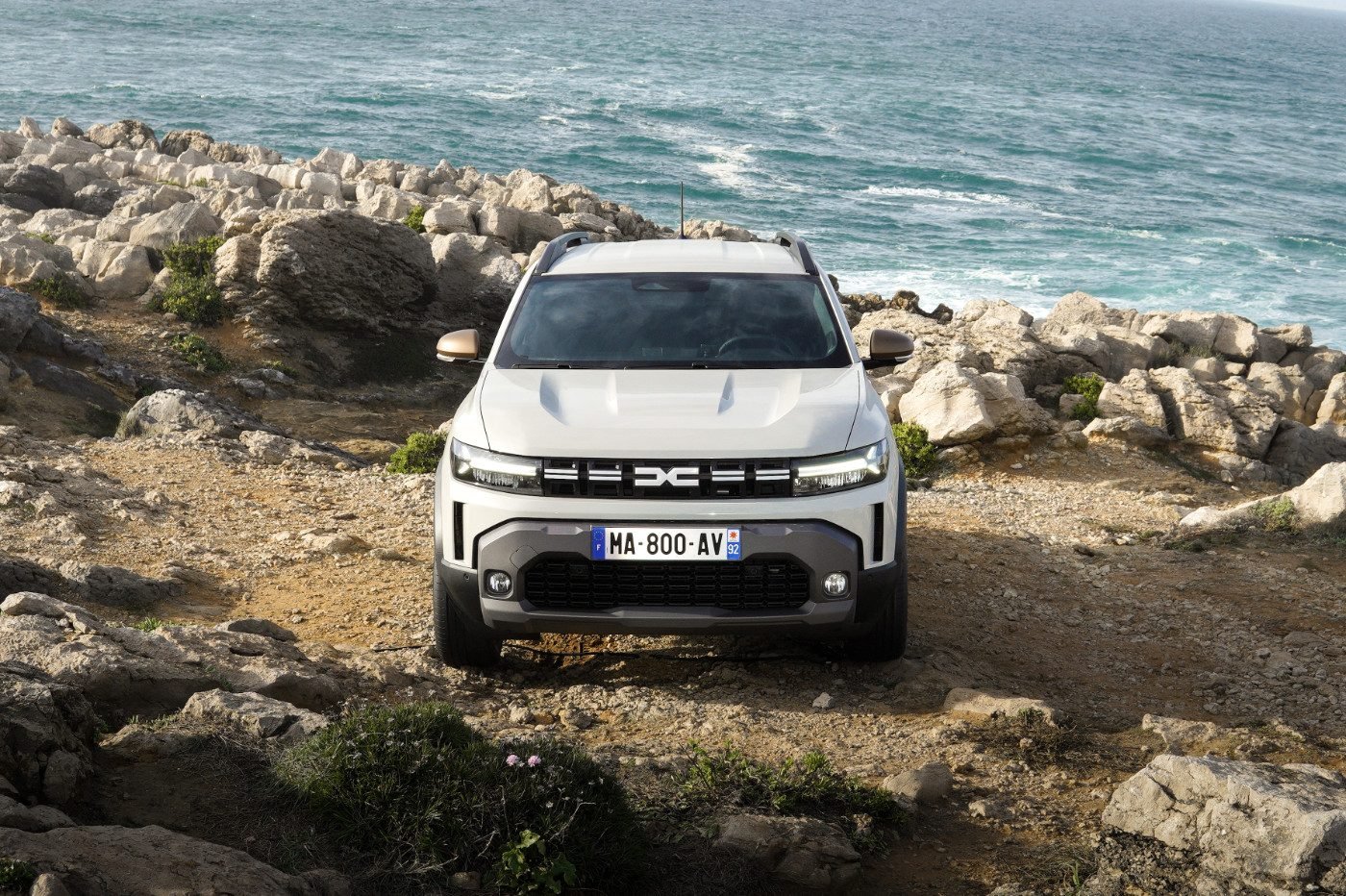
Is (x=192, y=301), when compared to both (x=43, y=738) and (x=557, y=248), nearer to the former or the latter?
(x=557, y=248)

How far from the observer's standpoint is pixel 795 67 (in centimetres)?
7638

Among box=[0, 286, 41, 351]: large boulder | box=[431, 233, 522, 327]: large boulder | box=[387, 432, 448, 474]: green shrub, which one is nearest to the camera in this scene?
box=[387, 432, 448, 474]: green shrub

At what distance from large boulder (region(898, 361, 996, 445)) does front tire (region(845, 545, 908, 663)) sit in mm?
5457

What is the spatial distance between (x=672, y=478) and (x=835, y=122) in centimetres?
5469

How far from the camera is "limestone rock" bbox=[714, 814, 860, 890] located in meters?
4.26

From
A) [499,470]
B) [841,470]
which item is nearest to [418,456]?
[499,470]

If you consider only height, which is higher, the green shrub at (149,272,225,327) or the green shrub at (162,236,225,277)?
the green shrub at (162,236,225,277)

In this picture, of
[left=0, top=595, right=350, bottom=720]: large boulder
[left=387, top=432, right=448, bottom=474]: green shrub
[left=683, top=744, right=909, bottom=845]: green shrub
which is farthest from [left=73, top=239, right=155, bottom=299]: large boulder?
[left=683, top=744, right=909, bottom=845]: green shrub

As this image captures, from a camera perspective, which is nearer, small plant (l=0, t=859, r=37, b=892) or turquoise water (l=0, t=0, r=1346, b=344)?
small plant (l=0, t=859, r=37, b=892)

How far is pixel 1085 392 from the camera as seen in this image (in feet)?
45.2

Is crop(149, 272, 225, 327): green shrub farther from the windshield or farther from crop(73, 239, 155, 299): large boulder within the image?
the windshield

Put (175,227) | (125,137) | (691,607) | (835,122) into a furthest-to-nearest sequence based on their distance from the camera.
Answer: (835,122) → (125,137) → (175,227) → (691,607)

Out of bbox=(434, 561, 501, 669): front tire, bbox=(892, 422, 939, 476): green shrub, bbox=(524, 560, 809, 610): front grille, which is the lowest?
bbox=(892, 422, 939, 476): green shrub

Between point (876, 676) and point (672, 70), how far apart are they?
228 ft
